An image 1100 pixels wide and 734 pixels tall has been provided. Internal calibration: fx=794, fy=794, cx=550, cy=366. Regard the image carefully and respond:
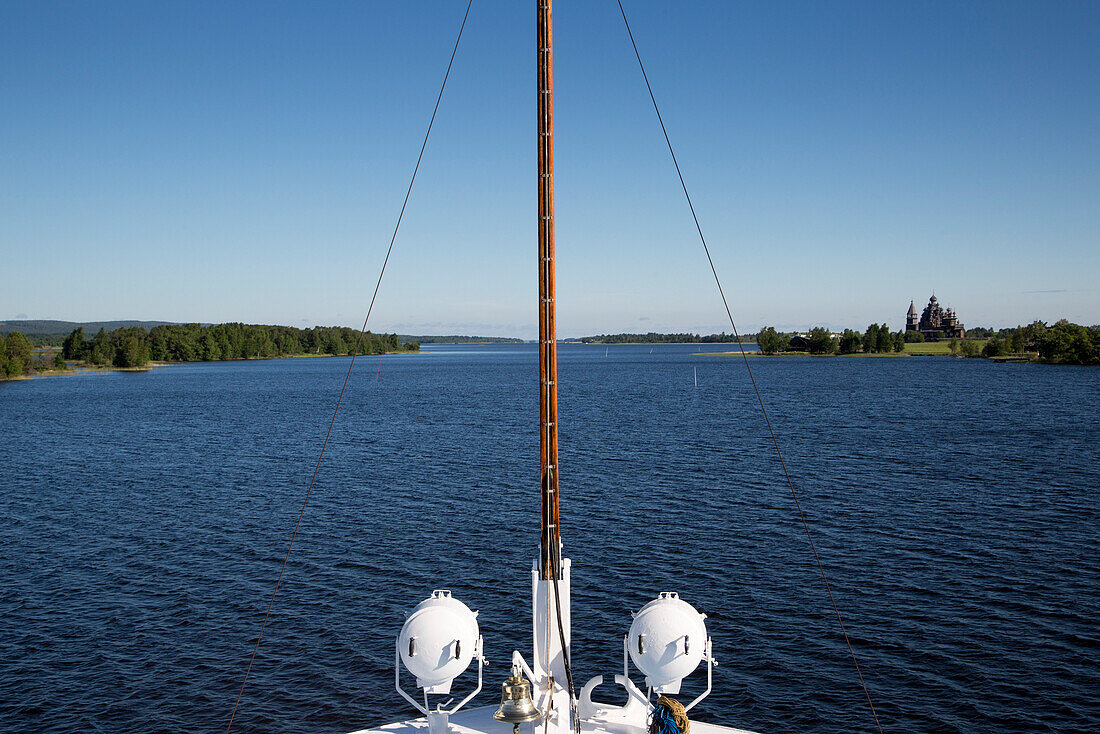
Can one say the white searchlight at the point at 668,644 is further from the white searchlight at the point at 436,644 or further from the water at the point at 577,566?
the water at the point at 577,566

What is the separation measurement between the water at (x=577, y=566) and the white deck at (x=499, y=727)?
25.0 feet

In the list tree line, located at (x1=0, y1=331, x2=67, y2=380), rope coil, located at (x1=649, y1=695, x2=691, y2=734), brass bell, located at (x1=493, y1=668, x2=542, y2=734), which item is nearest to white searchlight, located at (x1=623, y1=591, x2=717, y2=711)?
rope coil, located at (x1=649, y1=695, x2=691, y2=734)

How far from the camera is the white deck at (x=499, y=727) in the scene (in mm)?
13469

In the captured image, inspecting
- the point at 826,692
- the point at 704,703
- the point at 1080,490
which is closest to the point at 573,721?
the point at 704,703

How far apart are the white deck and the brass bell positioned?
65 centimetres

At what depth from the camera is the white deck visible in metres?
13.5

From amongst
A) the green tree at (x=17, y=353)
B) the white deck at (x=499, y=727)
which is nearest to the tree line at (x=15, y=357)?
the green tree at (x=17, y=353)

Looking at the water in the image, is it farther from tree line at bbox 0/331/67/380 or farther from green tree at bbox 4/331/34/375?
green tree at bbox 4/331/34/375

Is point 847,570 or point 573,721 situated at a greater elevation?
point 573,721

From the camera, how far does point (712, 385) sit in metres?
152

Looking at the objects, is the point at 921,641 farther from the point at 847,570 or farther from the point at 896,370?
the point at 896,370

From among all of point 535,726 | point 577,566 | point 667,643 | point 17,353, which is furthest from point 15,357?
point 667,643

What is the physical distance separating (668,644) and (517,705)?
257cm

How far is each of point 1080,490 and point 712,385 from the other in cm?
10525
